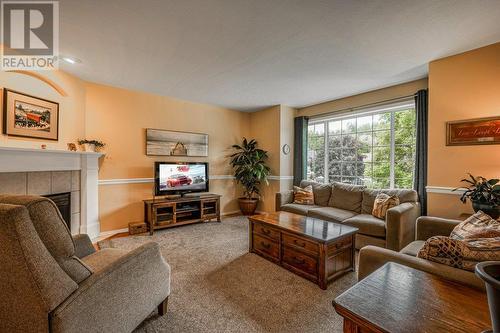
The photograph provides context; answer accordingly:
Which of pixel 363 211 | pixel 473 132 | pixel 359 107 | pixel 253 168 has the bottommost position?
pixel 363 211

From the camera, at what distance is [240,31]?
84.5 inches

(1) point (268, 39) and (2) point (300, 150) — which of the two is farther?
(2) point (300, 150)

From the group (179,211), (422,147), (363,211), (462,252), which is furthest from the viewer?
(179,211)

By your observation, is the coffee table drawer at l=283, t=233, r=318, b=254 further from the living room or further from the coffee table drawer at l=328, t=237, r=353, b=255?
the coffee table drawer at l=328, t=237, r=353, b=255

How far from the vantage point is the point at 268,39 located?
2.28 metres

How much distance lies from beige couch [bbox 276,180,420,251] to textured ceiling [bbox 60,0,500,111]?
5.90 feet

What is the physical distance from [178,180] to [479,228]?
4.00 m

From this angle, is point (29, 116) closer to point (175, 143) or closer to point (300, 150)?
point (175, 143)

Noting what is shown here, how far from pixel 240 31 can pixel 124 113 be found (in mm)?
2761

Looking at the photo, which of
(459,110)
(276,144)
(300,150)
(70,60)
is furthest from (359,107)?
(70,60)

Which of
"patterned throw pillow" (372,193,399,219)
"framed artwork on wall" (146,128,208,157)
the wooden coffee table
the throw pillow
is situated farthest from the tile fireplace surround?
"patterned throw pillow" (372,193,399,219)

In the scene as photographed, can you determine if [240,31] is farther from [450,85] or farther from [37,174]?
[37,174]

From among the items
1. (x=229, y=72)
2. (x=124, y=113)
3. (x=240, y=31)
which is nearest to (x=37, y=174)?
(x=124, y=113)

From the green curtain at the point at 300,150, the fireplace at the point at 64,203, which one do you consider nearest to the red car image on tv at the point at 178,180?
the fireplace at the point at 64,203
